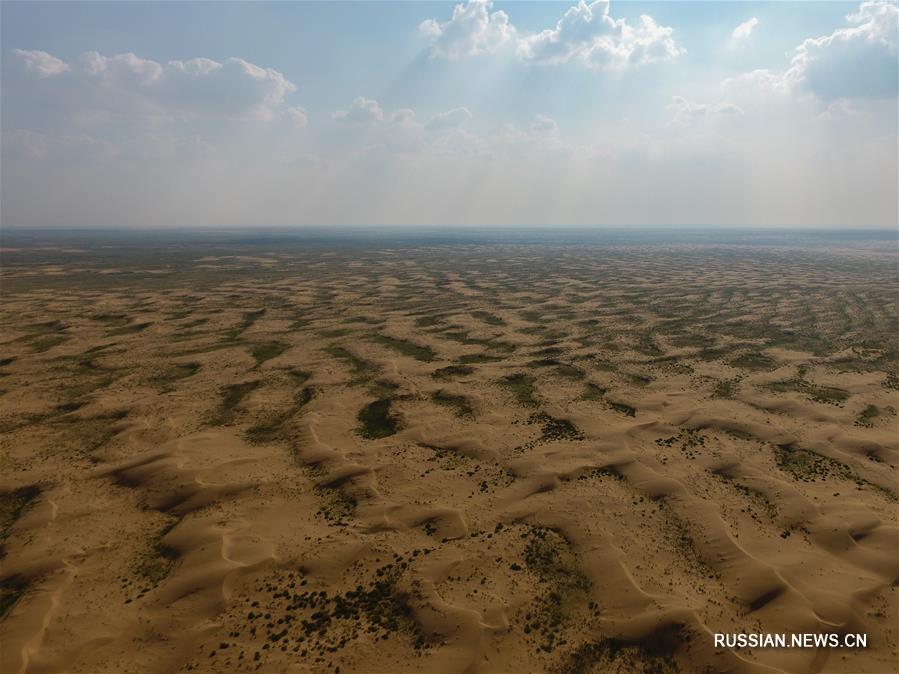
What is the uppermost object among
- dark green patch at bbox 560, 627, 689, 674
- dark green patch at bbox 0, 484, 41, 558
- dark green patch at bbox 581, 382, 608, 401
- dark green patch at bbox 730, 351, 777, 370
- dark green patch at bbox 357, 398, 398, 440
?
dark green patch at bbox 730, 351, 777, 370

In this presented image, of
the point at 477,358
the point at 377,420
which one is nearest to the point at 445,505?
the point at 377,420

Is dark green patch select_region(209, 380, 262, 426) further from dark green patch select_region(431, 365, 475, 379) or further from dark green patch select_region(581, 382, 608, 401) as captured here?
dark green patch select_region(581, 382, 608, 401)

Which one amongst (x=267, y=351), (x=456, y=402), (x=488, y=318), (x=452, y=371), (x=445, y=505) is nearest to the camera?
(x=445, y=505)

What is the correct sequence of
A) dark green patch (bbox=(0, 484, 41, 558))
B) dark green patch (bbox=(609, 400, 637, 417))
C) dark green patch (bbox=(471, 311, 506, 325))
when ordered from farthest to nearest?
dark green patch (bbox=(471, 311, 506, 325)) → dark green patch (bbox=(609, 400, 637, 417)) → dark green patch (bbox=(0, 484, 41, 558))

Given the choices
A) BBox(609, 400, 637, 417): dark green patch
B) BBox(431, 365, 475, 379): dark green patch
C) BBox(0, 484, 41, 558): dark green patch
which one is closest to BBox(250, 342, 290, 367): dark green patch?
BBox(431, 365, 475, 379): dark green patch

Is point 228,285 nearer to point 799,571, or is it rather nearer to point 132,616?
point 132,616

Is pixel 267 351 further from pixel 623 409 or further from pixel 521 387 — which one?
pixel 623 409

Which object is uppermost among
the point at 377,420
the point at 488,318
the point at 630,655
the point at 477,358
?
the point at 488,318

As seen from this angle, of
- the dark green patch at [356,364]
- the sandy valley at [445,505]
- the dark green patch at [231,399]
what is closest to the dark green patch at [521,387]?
the sandy valley at [445,505]

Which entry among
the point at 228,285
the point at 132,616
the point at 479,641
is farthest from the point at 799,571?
the point at 228,285

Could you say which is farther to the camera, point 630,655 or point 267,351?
point 267,351
